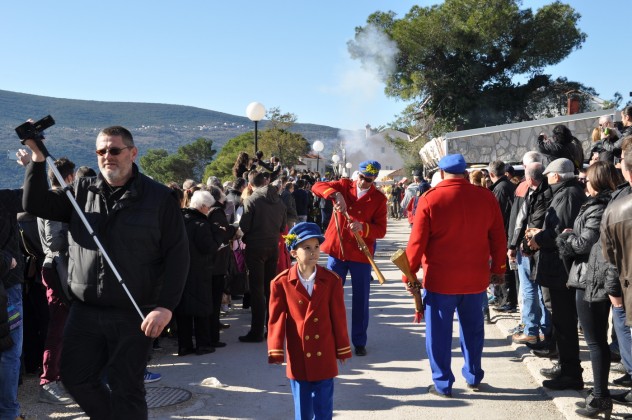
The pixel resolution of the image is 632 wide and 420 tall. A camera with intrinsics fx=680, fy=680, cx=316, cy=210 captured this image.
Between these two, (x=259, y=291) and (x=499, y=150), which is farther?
(x=499, y=150)

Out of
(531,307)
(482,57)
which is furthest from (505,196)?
(482,57)

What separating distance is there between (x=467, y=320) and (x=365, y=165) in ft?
7.19

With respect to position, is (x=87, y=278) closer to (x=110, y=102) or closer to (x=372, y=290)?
(x=372, y=290)

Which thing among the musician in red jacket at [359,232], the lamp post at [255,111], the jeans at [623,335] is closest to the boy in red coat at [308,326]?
the jeans at [623,335]

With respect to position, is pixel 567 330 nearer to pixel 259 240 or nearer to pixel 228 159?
pixel 259 240

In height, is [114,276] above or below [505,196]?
below

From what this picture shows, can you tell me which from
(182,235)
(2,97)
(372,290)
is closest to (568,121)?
(372,290)

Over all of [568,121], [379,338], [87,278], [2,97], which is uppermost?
[2,97]

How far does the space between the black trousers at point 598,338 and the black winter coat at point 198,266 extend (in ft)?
12.1

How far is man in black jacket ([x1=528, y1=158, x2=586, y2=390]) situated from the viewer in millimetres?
5496

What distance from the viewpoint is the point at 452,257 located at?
5.58 m

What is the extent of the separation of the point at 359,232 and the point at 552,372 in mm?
2309

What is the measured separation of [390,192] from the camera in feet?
116

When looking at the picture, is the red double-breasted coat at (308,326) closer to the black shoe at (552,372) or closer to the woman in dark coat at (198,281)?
the black shoe at (552,372)
